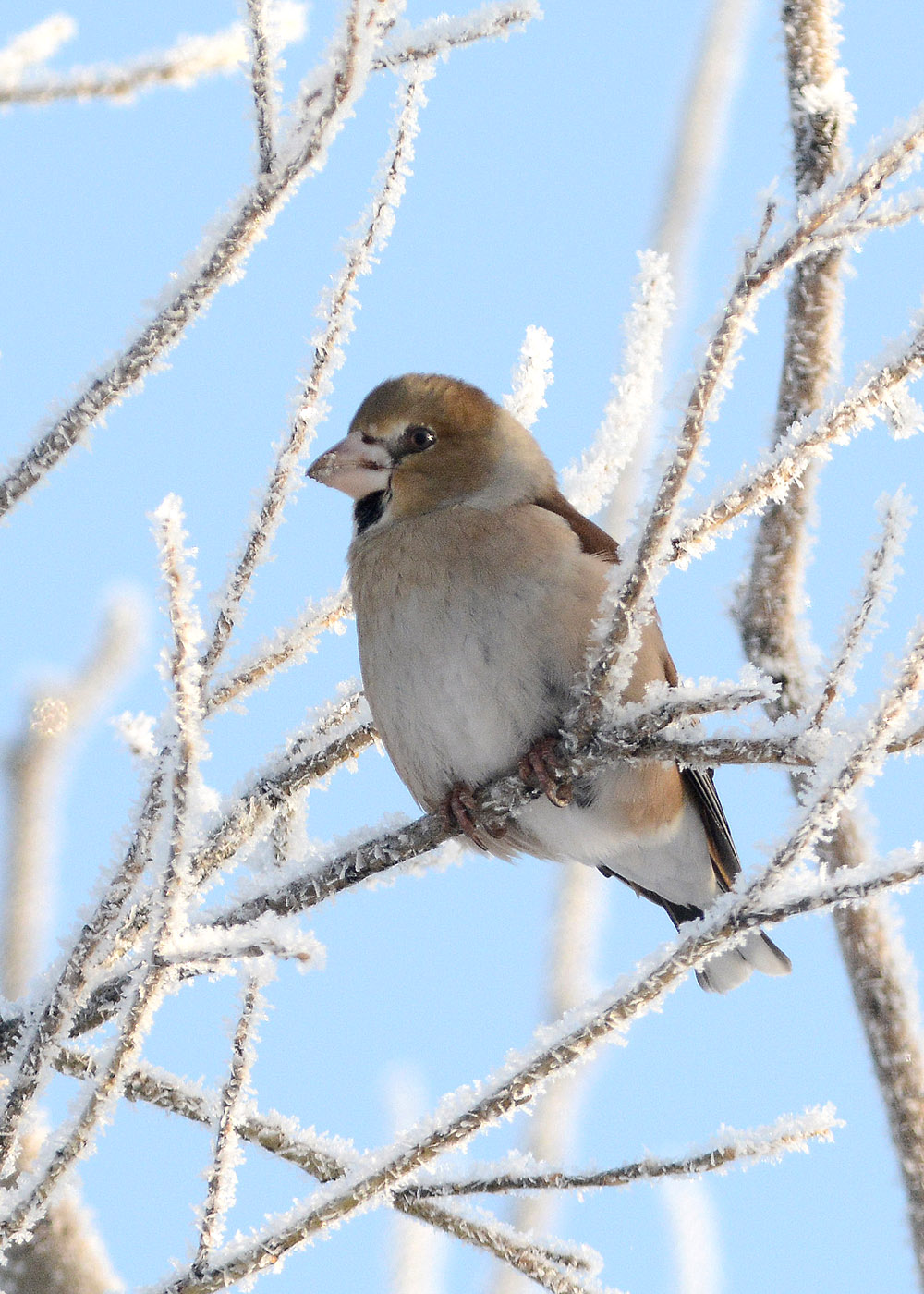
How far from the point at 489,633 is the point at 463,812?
1.22 ft

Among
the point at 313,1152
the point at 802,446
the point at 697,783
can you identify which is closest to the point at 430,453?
the point at 697,783

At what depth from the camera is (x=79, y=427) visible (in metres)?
1.80

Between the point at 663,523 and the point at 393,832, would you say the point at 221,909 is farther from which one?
the point at 663,523

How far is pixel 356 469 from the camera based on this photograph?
3.17 meters

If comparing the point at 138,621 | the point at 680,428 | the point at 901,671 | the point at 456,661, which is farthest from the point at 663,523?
the point at 138,621

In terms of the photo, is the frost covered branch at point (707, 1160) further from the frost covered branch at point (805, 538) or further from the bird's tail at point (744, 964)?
the bird's tail at point (744, 964)

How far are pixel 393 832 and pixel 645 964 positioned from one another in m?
0.75

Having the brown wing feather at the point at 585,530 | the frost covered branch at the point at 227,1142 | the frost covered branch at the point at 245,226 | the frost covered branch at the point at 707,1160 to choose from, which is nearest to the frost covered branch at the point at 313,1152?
the frost covered branch at the point at 707,1160

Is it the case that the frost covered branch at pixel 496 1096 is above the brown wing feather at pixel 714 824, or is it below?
below

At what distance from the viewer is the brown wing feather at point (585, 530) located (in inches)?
113

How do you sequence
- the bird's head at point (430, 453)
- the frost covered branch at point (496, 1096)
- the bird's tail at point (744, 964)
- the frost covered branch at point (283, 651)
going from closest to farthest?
the frost covered branch at point (496, 1096) < the frost covered branch at point (283, 651) < the bird's head at point (430, 453) < the bird's tail at point (744, 964)

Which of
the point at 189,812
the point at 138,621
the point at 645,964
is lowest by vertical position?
the point at 189,812

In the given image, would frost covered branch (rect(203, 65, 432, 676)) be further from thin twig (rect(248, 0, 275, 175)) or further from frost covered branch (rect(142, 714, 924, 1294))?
frost covered branch (rect(142, 714, 924, 1294))

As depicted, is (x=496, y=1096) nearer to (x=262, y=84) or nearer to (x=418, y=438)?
(x=262, y=84)
